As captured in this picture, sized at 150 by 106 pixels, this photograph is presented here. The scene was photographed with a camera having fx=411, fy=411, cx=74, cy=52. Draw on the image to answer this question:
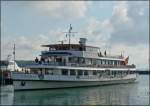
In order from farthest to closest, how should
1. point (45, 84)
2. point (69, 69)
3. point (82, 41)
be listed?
point (82, 41) < point (69, 69) < point (45, 84)

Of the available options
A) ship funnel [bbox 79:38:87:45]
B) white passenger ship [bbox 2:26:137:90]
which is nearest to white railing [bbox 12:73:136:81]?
white passenger ship [bbox 2:26:137:90]

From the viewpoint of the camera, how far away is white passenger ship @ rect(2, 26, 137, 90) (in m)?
51.6

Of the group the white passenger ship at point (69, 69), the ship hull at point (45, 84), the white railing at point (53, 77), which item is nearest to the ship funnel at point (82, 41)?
the white passenger ship at point (69, 69)

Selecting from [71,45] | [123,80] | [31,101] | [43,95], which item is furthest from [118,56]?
[31,101]

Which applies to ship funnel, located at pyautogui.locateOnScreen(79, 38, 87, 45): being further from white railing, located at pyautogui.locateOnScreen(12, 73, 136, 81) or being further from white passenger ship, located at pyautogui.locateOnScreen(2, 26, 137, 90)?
white railing, located at pyautogui.locateOnScreen(12, 73, 136, 81)

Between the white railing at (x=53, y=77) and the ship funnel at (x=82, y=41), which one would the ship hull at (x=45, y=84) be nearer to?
the white railing at (x=53, y=77)

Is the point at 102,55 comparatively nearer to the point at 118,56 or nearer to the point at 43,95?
the point at 118,56

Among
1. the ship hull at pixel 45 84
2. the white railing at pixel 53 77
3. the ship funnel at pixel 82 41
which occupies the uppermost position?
the ship funnel at pixel 82 41

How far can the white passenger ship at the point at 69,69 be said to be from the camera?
169 feet

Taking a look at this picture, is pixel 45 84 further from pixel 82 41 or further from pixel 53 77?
pixel 82 41

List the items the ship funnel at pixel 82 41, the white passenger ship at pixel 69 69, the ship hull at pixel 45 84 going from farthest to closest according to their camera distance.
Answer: the ship funnel at pixel 82 41 < the white passenger ship at pixel 69 69 < the ship hull at pixel 45 84

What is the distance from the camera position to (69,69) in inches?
2201

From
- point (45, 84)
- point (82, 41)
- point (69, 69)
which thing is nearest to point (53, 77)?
point (45, 84)

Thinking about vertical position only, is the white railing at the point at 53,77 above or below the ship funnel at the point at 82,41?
below
